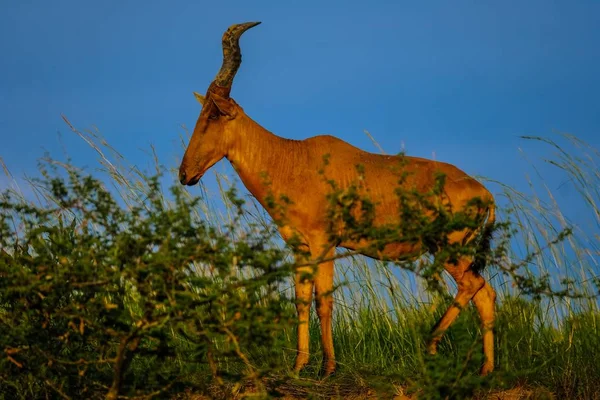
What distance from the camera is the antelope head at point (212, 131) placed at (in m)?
9.38

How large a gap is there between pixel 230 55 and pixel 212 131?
918 millimetres

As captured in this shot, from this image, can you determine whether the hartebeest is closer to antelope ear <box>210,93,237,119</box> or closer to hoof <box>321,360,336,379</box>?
antelope ear <box>210,93,237,119</box>

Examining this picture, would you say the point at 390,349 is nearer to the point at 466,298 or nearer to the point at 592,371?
the point at 466,298

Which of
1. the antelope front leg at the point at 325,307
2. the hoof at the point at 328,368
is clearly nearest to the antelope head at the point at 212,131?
the antelope front leg at the point at 325,307

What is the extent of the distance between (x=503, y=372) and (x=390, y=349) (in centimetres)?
366

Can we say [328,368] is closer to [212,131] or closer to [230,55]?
[212,131]

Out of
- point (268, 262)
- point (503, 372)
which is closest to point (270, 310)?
point (268, 262)

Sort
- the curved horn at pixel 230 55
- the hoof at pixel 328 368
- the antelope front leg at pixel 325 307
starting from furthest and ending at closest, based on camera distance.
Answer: the curved horn at pixel 230 55 → the antelope front leg at pixel 325 307 → the hoof at pixel 328 368

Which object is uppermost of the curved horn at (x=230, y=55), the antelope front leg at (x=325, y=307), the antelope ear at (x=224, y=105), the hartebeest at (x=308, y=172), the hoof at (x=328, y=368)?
the curved horn at (x=230, y=55)

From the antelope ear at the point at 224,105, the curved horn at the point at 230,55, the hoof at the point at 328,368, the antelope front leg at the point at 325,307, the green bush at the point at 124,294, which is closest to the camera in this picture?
the green bush at the point at 124,294

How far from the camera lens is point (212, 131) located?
9.43m

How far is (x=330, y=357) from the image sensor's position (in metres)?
8.56

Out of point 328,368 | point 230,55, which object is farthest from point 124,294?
point 230,55

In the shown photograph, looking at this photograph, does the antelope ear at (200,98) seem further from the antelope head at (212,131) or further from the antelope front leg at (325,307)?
the antelope front leg at (325,307)
